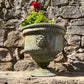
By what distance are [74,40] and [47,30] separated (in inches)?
33.5

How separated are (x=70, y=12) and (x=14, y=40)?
1.12m

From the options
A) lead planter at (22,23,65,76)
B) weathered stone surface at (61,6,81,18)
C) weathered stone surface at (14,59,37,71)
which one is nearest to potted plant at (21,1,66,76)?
lead planter at (22,23,65,76)

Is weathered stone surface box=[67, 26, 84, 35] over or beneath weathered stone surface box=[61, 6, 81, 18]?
beneath

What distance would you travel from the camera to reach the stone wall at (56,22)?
7.27 ft

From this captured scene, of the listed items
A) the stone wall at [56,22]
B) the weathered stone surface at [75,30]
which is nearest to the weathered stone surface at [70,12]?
the stone wall at [56,22]

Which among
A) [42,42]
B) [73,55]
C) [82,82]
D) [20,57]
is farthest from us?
[20,57]

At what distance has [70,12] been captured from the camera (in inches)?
91.9

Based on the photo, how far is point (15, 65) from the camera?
2.34 meters

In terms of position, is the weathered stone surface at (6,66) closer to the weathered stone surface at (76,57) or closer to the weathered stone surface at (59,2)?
the weathered stone surface at (76,57)

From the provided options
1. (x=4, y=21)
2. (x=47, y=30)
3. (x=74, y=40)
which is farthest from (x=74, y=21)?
(x=4, y=21)

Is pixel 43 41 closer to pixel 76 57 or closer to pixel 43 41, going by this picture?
pixel 43 41

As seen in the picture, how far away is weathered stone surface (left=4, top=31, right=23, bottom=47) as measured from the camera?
2.42m

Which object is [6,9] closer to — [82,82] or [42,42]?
[42,42]

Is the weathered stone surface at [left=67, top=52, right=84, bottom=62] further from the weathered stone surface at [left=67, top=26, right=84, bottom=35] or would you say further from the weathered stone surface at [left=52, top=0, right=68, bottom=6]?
the weathered stone surface at [left=52, top=0, right=68, bottom=6]
